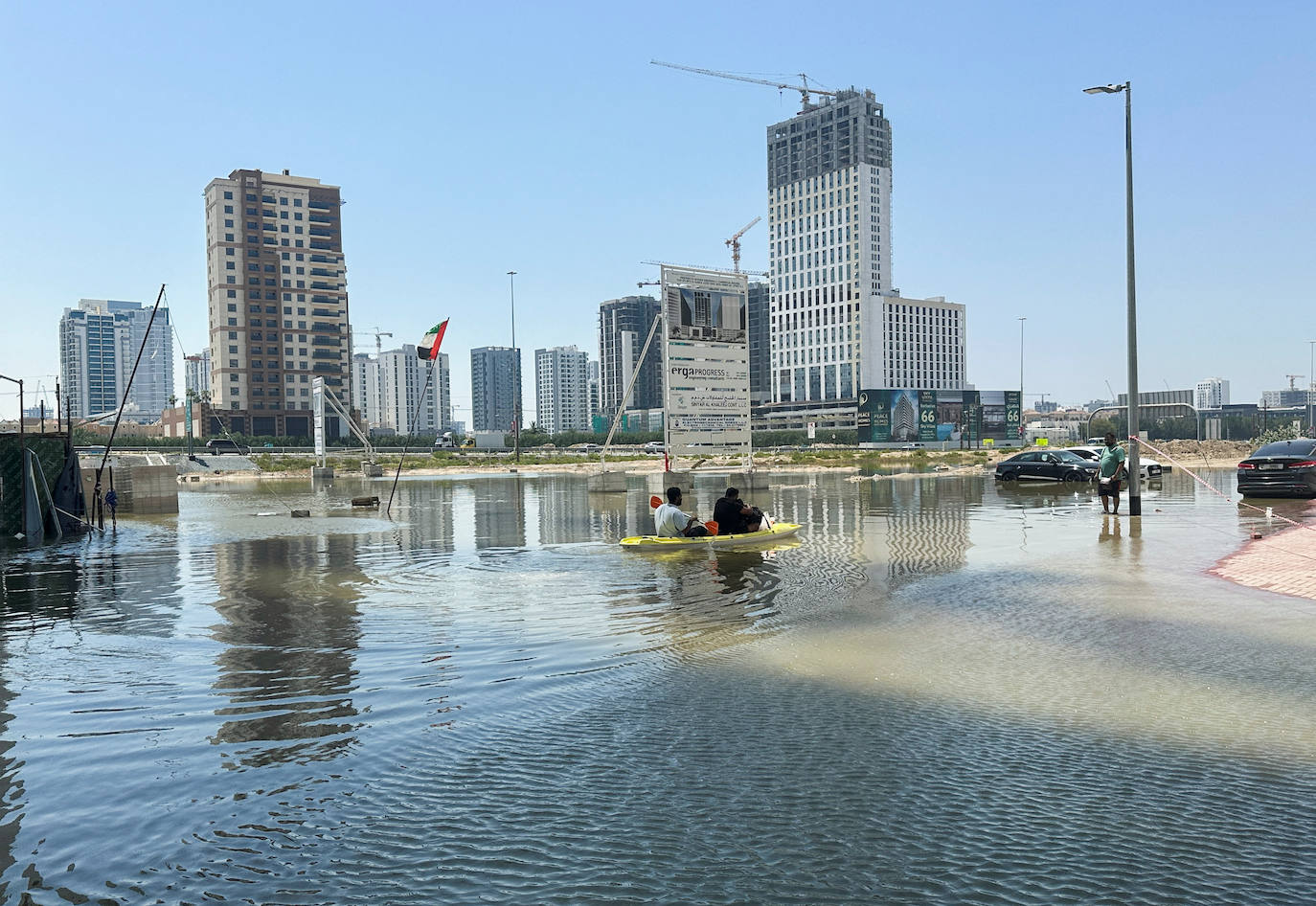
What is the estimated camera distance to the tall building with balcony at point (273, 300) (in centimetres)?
13200

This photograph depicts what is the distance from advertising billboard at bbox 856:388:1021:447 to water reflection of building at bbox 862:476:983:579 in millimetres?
71136

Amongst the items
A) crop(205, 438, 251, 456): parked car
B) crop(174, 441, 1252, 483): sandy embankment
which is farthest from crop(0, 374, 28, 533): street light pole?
crop(205, 438, 251, 456): parked car

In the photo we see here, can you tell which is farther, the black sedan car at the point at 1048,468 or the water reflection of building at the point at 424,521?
the black sedan car at the point at 1048,468

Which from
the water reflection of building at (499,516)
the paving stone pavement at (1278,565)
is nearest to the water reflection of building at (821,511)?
the paving stone pavement at (1278,565)

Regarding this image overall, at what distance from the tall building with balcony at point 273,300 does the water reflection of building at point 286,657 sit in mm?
119122

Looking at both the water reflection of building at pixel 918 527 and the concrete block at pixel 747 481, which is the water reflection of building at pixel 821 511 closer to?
the water reflection of building at pixel 918 527

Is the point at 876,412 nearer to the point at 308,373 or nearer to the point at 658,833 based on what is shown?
the point at 308,373

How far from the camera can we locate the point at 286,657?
935 centimetres

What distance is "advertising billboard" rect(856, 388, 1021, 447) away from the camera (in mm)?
110312

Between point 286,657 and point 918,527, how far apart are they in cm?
1551

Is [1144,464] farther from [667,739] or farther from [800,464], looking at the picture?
[667,739]

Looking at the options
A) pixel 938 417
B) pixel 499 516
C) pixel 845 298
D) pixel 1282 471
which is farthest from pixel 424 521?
pixel 845 298

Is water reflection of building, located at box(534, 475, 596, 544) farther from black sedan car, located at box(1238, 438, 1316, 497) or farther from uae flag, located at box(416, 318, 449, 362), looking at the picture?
black sedan car, located at box(1238, 438, 1316, 497)

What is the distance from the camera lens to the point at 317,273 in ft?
456
